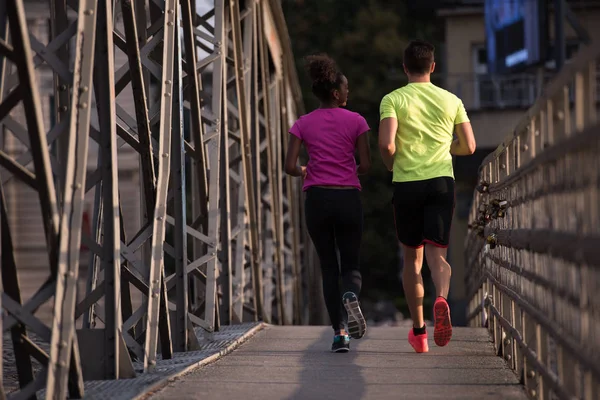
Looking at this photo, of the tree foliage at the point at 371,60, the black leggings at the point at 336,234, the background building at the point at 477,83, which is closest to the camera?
the black leggings at the point at 336,234

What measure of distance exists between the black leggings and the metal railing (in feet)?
3.36

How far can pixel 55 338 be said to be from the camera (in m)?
5.02

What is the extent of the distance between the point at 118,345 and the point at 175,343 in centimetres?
187

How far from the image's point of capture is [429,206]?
758cm

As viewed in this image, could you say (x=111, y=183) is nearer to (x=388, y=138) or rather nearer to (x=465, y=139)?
(x=388, y=138)

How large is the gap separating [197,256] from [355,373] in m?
3.54

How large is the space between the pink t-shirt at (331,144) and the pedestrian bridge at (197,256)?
0.77 m

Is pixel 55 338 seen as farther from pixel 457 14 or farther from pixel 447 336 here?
pixel 457 14

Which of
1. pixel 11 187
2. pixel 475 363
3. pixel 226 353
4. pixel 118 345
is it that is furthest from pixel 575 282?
pixel 11 187

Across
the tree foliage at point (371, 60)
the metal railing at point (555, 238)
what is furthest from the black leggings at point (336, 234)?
the tree foliage at point (371, 60)

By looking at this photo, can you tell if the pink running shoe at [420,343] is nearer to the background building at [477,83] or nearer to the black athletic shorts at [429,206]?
the black athletic shorts at [429,206]

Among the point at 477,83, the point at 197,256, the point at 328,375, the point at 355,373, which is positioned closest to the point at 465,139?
the point at 355,373

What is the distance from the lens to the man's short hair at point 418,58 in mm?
7754

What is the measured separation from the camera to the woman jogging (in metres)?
7.96
